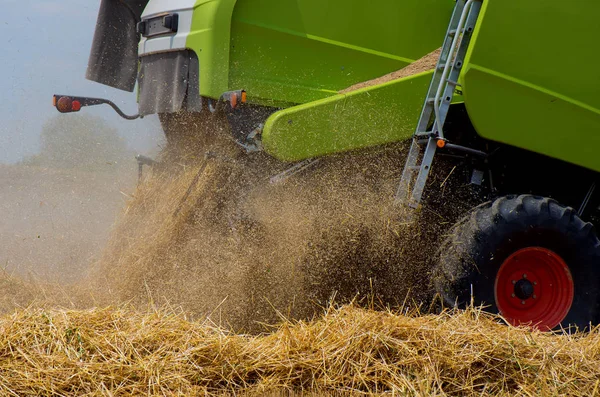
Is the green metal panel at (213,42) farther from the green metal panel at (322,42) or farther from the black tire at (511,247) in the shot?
the black tire at (511,247)

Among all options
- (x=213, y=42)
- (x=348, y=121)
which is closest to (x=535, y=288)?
(x=348, y=121)

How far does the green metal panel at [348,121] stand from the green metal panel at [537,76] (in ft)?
1.10

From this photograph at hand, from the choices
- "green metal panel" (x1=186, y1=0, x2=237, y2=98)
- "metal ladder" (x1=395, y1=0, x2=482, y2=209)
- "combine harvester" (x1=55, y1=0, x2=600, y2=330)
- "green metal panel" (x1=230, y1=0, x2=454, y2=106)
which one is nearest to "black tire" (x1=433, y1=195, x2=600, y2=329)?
"combine harvester" (x1=55, y1=0, x2=600, y2=330)

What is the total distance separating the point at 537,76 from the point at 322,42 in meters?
1.27

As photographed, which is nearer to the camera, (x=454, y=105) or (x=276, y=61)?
(x=276, y=61)

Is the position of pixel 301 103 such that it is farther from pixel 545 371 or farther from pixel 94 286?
pixel 545 371

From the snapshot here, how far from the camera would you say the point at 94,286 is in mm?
4012

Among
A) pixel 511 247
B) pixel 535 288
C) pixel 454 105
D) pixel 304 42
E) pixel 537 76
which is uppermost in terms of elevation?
pixel 537 76

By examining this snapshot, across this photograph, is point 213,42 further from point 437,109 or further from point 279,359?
point 279,359

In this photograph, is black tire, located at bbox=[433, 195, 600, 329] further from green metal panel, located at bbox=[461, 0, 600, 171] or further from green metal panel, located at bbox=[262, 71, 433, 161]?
green metal panel, located at bbox=[262, 71, 433, 161]

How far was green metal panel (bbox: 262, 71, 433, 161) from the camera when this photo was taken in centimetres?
A: 353

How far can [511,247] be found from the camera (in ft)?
12.0

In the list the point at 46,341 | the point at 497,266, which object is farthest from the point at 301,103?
the point at 46,341

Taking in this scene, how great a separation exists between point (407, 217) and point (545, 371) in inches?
49.4
